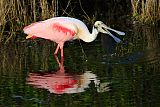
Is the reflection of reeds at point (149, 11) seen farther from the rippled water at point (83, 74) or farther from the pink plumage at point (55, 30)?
the pink plumage at point (55, 30)

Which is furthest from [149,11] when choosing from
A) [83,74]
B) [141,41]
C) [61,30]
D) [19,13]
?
[83,74]

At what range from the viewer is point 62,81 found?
8.22 m

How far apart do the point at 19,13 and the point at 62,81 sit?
4498 mm

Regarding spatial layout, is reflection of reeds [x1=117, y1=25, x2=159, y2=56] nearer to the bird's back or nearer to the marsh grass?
the bird's back

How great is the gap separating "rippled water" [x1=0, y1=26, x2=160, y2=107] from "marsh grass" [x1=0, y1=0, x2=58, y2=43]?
1.95ft

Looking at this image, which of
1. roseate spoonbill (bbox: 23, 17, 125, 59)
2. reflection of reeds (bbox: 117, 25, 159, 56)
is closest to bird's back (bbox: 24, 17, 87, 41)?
roseate spoonbill (bbox: 23, 17, 125, 59)

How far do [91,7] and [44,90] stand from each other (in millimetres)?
8198

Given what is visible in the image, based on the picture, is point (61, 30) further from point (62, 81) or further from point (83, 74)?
point (62, 81)

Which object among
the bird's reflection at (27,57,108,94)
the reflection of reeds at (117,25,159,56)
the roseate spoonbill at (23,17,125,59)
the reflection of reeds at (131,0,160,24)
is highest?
the reflection of reeds at (131,0,160,24)

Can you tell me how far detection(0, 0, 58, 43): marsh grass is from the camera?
11483 mm

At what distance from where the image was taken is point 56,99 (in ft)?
23.6

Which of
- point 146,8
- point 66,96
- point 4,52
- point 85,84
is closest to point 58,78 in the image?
point 85,84

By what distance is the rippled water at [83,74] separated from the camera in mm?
7184

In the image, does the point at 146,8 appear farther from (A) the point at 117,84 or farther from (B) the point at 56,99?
(B) the point at 56,99
